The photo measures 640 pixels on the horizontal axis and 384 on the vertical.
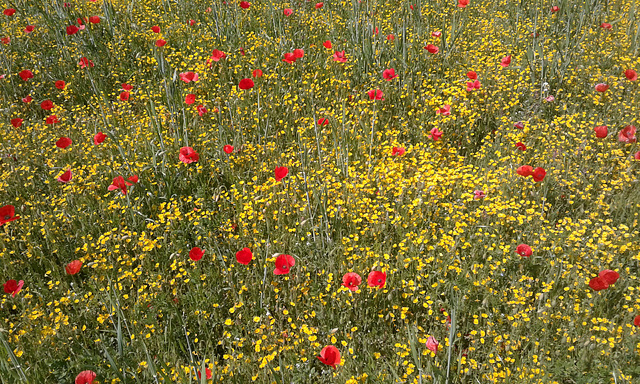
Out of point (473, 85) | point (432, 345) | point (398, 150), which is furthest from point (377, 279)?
point (473, 85)

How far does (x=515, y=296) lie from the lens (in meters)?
2.34

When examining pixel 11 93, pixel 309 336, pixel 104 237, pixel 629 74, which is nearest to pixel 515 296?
pixel 309 336

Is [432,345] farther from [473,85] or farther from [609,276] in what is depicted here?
[473,85]

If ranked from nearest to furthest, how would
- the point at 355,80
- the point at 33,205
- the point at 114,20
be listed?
the point at 33,205 → the point at 355,80 → the point at 114,20

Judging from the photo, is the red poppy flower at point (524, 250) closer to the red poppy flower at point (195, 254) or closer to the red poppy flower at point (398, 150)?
the red poppy flower at point (398, 150)

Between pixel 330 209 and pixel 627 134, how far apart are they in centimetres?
226

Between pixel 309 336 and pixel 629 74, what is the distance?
316 centimetres

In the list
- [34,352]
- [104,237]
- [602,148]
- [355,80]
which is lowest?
[34,352]

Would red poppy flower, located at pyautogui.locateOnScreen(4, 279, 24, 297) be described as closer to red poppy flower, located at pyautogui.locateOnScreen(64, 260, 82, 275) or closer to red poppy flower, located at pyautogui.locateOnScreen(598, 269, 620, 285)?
red poppy flower, located at pyautogui.locateOnScreen(64, 260, 82, 275)

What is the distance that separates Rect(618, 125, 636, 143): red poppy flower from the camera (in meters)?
3.13

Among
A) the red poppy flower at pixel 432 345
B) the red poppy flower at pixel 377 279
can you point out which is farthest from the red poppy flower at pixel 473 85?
the red poppy flower at pixel 432 345

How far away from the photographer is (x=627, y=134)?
10.4 ft

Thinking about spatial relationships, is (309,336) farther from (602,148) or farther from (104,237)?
(602,148)

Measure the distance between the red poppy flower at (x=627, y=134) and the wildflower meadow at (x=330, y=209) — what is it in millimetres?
17
